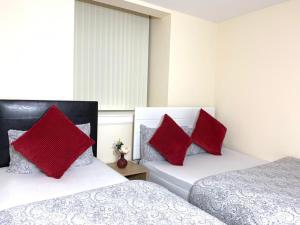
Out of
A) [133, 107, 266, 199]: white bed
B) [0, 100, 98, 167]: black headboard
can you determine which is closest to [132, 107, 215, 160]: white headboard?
[133, 107, 266, 199]: white bed

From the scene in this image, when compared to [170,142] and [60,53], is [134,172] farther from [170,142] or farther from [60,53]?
[60,53]

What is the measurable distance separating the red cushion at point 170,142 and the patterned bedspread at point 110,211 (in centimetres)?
100

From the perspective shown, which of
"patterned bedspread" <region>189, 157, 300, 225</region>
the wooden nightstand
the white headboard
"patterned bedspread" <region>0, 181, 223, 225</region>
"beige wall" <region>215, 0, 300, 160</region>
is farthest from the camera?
the white headboard

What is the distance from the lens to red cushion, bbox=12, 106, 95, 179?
183 centimetres

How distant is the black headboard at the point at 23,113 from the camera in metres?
2.01

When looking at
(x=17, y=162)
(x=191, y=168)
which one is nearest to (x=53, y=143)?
(x=17, y=162)

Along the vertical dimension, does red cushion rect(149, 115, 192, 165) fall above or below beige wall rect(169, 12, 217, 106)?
below

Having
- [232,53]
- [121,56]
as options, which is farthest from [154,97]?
[232,53]

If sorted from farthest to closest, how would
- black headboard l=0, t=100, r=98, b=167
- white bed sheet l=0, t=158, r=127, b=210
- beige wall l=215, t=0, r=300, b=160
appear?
1. beige wall l=215, t=0, r=300, b=160
2. black headboard l=0, t=100, r=98, b=167
3. white bed sheet l=0, t=158, r=127, b=210

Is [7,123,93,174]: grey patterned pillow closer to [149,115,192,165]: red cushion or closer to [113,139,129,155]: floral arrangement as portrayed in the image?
[113,139,129,155]: floral arrangement

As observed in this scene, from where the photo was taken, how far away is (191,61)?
10.5ft

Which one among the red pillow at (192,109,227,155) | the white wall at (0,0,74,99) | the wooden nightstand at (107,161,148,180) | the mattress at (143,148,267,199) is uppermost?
the white wall at (0,0,74,99)

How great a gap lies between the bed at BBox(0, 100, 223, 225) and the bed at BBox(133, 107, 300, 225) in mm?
339

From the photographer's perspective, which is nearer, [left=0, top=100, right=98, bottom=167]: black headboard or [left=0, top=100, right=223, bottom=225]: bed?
[left=0, top=100, right=223, bottom=225]: bed
